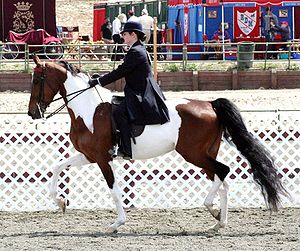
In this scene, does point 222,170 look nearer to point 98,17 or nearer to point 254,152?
point 254,152

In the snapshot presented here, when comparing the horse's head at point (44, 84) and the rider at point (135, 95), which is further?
the horse's head at point (44, 84)

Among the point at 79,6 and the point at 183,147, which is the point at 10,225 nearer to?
the point at 183,147

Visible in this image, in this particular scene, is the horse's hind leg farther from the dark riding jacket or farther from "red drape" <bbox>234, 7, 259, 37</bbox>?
"red drape" <bbox>234, 7, 259, 37</bbox>

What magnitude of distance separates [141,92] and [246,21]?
22.2 metres

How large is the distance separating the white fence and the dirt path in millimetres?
227

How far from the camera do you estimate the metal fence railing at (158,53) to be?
29.4 metres

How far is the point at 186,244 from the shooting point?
9516 millimetres

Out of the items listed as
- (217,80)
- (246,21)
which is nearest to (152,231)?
(217,80)

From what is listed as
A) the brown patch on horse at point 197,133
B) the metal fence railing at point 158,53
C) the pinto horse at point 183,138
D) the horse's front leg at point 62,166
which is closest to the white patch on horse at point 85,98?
the pinto horse at point 183,138

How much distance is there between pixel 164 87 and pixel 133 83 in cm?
1771

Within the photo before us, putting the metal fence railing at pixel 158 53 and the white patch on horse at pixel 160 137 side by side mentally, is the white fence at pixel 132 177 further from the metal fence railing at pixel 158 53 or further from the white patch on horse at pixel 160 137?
the metal fence railing at pixel 158 53

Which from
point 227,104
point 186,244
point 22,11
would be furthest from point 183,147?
point 22,11

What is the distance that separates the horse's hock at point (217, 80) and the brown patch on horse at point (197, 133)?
17580mm

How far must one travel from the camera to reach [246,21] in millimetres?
32438
